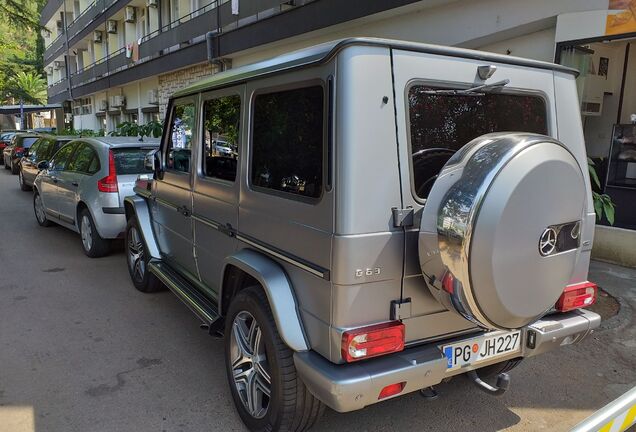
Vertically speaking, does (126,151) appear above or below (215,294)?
above

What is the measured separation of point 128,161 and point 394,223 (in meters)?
5.23

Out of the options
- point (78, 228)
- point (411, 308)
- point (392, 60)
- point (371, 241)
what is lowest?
point (78, 228)

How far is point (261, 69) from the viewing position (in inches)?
108

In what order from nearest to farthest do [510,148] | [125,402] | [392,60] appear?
[510,148], [392,60], [125,402]

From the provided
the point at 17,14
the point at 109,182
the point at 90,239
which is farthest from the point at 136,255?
the point at 17,14

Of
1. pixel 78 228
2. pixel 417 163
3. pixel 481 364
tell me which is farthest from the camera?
pixel 78 228

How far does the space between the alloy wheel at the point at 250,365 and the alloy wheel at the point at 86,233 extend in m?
4.49

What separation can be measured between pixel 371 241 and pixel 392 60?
2.77 ft

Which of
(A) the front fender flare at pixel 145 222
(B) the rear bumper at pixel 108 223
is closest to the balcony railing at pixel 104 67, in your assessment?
(B) the rear bumper at pixel 108 223

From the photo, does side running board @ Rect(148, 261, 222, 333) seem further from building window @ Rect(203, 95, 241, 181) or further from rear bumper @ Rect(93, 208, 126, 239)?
rear bumper @ Rect(93, 208, 126, 239)

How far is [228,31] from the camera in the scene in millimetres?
13430

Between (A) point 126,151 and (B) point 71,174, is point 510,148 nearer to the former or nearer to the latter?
(A) point 126,151

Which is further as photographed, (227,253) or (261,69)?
(227,253)

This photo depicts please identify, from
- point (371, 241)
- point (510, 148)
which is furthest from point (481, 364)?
point (510, 148)
